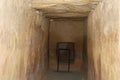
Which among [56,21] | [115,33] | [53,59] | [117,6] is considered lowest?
[53,59]

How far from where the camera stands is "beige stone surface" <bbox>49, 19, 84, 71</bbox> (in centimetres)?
527

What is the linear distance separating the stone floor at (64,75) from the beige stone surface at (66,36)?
324 mm

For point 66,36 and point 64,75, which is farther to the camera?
point 66,36

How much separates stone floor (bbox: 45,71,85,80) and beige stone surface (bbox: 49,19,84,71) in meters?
0.32

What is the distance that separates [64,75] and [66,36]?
3.58 ft

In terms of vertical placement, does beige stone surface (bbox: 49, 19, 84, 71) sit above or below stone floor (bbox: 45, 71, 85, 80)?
above

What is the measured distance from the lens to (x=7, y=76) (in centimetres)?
169

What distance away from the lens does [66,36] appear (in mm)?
5332

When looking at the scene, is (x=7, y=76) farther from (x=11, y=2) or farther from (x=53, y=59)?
(x=53, y=59)

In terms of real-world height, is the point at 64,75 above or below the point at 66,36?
below

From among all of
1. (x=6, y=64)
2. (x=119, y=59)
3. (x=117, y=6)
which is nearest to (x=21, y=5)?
(x=6, y=64)

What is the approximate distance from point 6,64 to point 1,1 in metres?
0.53

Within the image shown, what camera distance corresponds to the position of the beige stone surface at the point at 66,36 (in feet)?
17.3

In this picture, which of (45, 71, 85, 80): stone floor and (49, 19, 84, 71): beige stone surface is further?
(49, 19, 84, 71): beige stone surface
